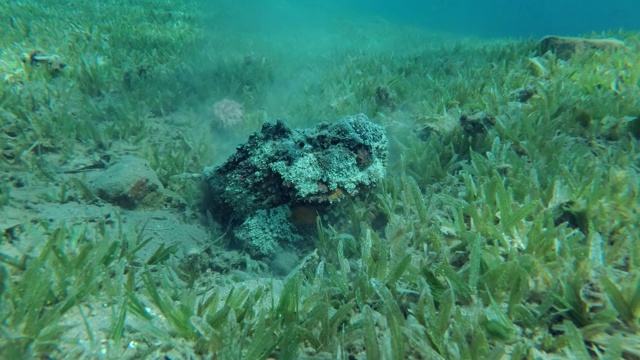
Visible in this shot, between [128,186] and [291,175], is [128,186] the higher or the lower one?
the lower one

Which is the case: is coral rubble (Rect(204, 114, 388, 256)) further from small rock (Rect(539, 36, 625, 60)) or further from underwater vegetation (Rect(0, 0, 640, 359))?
small rock (Rect(539, 36, 625, 60))

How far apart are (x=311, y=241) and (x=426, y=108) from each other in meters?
2.58

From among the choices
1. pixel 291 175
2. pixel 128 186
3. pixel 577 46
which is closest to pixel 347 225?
pixel 291 175

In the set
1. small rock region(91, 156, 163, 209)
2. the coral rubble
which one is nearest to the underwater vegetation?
small rock region(91, 156, 163, 209)

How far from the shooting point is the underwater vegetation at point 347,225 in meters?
1.81

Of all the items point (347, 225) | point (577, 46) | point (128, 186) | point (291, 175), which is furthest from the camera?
point (577, 46)

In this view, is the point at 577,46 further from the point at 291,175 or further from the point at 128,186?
the point at 128,186

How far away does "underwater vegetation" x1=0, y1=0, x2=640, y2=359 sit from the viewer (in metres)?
1.81

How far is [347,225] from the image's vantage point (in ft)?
10.5

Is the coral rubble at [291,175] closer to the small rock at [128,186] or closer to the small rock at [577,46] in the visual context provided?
the small rock at [128,186]

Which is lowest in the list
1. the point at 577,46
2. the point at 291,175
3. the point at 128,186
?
the point at 128,186

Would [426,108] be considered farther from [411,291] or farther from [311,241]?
[411,291]

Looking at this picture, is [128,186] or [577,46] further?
[577,46]

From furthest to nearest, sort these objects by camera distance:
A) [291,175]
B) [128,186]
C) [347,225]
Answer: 1. [128,186]
2. [347,225]
3. [291,175]
